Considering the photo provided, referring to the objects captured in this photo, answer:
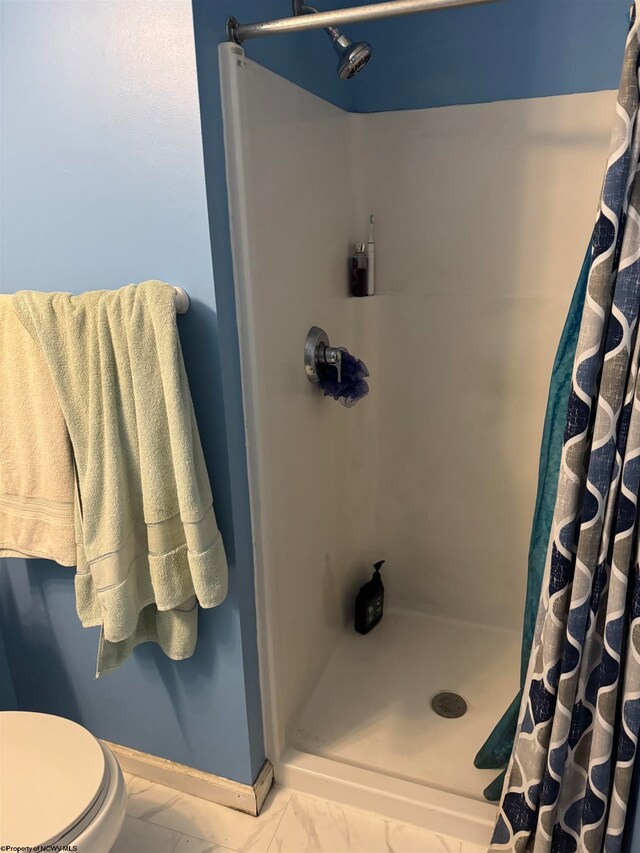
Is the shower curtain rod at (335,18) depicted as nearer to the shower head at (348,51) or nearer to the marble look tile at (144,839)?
the shower head at (348,51)

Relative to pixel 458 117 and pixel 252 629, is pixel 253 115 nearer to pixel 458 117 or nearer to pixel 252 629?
pixel 458 117

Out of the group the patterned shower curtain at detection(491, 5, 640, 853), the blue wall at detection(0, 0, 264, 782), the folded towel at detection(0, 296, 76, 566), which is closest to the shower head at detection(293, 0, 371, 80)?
the blue wall at detection(0, 0, 264, 782)

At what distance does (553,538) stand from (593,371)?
0.95 ft

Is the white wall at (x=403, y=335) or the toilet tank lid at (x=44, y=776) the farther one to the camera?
the white wall at (x=403, y=335)

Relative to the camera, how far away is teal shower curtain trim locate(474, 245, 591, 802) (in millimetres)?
1035

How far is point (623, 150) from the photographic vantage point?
832mm

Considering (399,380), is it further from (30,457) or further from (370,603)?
(30,457)

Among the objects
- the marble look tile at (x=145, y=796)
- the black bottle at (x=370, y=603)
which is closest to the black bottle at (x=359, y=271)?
the black bottle at (x=370, y=603)

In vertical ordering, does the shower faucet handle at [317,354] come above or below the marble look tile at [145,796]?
above

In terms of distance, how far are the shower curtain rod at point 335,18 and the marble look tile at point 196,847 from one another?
1.68 m

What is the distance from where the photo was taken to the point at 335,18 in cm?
98

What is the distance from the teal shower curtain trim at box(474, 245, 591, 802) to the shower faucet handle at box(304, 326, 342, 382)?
0.56 meters

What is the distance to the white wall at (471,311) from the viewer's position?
1.59 m

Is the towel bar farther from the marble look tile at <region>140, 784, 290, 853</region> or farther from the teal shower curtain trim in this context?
the marble look tile at <region>140, 784, 290, 853</region>
